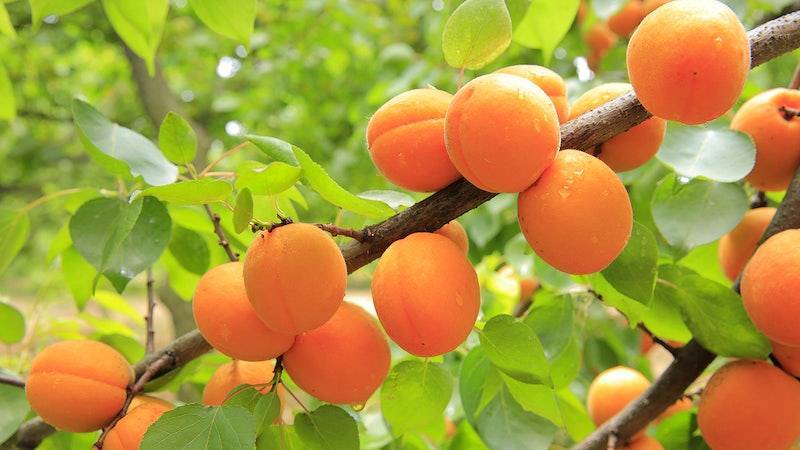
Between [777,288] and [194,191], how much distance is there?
1.53 feet

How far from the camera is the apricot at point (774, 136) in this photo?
0.77m

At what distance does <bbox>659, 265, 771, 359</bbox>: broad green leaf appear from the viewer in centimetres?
67

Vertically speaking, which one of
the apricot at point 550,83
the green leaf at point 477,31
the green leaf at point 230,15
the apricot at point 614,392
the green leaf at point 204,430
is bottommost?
the apricot at point 614,392

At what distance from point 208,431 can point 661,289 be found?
448 mm

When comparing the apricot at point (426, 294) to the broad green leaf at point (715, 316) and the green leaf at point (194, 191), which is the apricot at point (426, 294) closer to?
the green leaf at point (194, 191)

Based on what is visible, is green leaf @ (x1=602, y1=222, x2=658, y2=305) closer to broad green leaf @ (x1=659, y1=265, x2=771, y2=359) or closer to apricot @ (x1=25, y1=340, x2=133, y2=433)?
broad green leaf @ (x1=659, y1=265, x2=771, y2=359)

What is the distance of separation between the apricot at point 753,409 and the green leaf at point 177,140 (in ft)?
1.84

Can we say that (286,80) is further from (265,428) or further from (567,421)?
(265,428)

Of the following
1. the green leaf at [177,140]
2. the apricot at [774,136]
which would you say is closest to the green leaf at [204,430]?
the green leaf at [177,140]

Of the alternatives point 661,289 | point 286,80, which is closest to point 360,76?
point 286,80

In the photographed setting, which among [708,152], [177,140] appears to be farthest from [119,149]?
[708,152]

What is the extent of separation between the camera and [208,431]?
22.0 inches

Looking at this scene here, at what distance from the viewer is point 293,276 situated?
504mm

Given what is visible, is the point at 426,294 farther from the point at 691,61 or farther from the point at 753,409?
the point at 753,409
